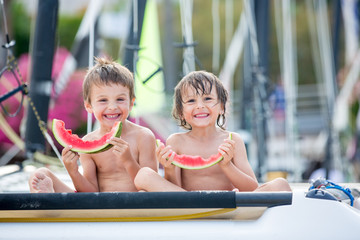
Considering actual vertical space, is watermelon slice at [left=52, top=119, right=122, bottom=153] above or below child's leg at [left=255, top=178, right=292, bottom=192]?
above

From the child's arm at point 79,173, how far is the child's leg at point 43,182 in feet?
0.31

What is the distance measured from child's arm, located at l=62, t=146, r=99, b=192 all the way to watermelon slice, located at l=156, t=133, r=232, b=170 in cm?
45

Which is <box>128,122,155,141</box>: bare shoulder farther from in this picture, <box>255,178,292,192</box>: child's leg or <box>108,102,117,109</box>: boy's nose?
<box>255,178,292,192</box>: child's leg

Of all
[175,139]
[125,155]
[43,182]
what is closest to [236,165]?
[175,139]

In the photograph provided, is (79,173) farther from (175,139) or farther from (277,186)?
(277,186)

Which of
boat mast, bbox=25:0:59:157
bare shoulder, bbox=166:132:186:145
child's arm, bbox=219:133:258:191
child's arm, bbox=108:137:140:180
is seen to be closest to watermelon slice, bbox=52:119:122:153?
child's arm, bbox=108:137:140:180

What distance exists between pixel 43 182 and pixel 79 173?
0.21 m

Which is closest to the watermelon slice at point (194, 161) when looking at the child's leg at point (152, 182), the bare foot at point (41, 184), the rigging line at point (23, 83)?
the child's leg at point (152, 182)

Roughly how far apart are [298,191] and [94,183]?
123cm

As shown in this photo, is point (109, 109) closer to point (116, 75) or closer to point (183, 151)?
point (116, 75)

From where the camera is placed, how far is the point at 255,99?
7332 mm

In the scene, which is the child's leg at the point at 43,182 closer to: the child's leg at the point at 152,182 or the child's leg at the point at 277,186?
the child's leg at the point at 152,182

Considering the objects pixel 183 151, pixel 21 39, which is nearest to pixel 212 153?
pixel 183 151

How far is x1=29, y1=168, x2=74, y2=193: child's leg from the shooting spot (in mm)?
2836
